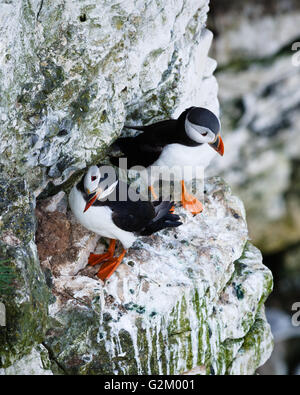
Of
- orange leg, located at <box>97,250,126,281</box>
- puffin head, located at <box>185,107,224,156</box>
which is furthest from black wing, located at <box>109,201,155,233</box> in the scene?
puffin head, located at <box>185,107,224,156</box>

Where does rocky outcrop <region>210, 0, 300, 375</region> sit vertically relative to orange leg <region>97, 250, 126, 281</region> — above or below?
above

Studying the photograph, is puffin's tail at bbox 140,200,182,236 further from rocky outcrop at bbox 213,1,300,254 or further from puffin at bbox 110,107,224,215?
rocky outcrop at bbox 213,1,300,254

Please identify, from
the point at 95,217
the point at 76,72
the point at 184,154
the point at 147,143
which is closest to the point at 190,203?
the point at 184,154

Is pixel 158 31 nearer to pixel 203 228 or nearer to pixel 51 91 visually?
pixel 51 91

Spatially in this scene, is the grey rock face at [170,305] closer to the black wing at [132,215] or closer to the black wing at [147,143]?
the black wing at [132,215]

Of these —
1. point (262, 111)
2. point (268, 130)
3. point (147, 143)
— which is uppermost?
point (262, 111)

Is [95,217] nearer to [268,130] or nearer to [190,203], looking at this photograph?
[190,203]

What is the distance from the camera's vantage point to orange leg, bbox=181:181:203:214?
539 cm

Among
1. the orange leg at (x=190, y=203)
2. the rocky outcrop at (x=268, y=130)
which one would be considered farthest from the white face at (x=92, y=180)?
the rocky outcrop at (x=268, y=130)

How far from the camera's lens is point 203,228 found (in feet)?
17.3

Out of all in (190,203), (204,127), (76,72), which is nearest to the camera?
(76,72)

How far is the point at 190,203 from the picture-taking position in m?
5.43

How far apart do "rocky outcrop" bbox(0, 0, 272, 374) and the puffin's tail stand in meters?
0.20

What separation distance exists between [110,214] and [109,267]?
43 cm
